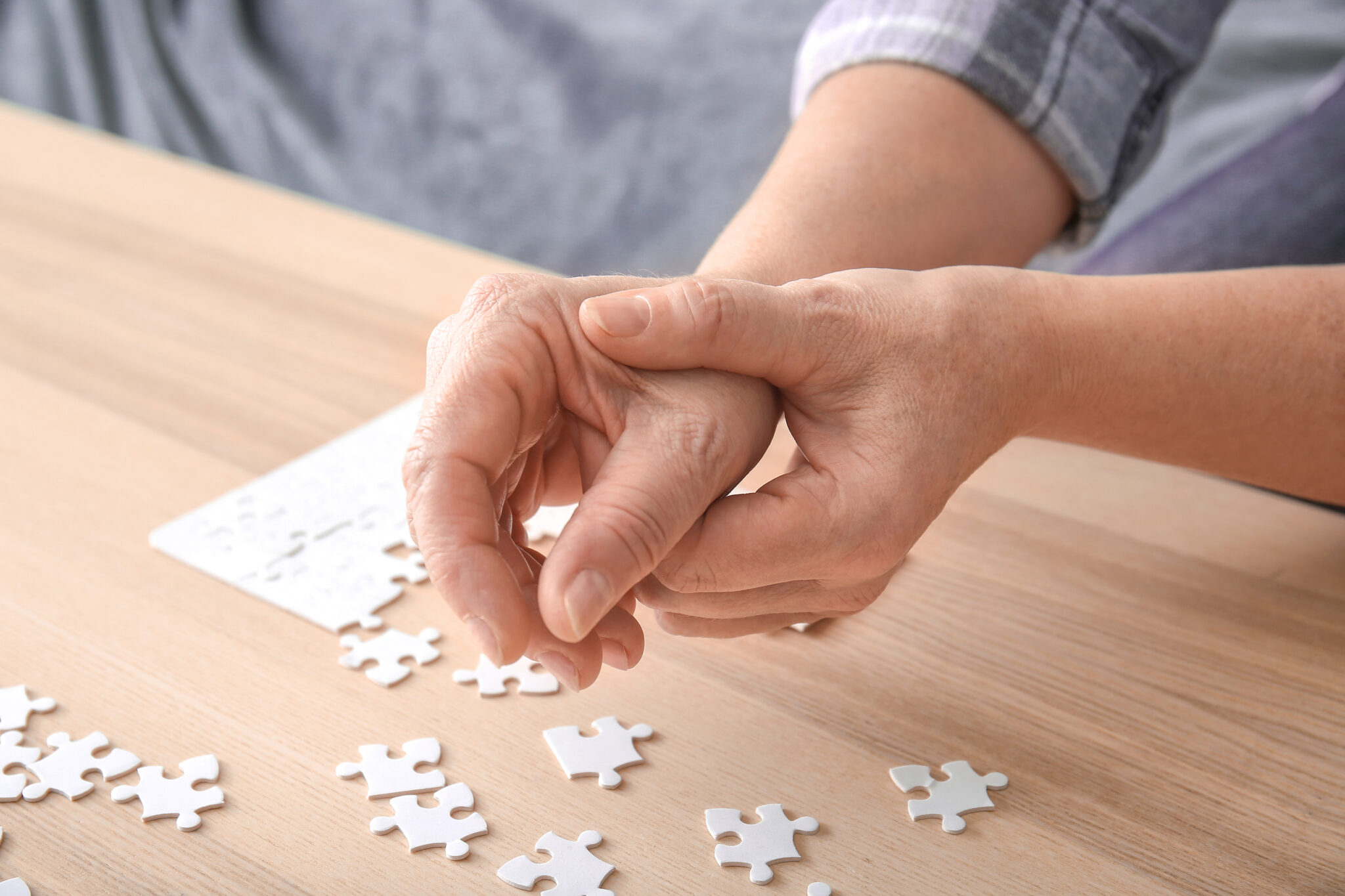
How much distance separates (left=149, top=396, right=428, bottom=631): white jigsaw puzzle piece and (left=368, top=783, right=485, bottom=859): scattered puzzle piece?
0.66 feet

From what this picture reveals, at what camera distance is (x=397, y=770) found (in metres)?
0.75

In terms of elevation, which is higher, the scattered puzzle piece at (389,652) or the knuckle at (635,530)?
the knuckle at (635,530)

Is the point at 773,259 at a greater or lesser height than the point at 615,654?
greater

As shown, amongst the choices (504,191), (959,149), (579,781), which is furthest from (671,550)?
(504,191)

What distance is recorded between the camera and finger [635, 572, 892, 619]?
74 centimetres

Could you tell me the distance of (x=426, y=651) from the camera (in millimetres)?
854

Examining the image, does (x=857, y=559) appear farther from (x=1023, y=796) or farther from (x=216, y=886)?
(x=216, y=886)

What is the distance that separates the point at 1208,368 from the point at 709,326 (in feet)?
1.46

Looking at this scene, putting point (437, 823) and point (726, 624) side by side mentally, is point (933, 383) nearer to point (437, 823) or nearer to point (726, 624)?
point (726, 624)

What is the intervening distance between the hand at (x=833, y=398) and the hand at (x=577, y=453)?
25mm

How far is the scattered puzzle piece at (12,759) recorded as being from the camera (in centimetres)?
72

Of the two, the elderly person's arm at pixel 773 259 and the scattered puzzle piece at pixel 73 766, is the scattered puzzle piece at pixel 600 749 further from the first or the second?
the scattered puzzle piece at pixel 73 766

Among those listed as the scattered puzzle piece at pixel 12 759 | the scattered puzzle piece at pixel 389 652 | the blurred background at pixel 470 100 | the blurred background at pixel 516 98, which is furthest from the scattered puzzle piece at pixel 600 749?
the blurred background at pixel 470 100

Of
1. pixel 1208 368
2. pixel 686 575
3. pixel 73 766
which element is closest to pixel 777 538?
pixel 686 575
